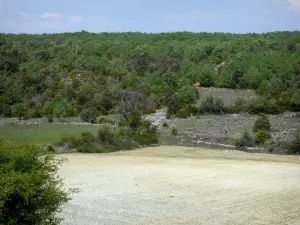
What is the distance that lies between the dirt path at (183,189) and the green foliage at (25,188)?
5.46 m

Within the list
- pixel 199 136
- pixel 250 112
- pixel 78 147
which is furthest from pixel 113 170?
pixel 250 112

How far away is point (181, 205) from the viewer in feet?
70.3

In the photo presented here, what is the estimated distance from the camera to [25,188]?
1248 cm

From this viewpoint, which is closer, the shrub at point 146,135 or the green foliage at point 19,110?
the shrub at point 146,135

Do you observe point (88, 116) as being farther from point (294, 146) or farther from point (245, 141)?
point (294, 146)

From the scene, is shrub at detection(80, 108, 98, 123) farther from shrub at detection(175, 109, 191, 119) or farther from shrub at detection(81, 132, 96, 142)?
shrub at detection(81, 132, 96, 142)

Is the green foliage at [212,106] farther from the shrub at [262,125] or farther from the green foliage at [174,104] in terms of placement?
the shrub at [262,125]

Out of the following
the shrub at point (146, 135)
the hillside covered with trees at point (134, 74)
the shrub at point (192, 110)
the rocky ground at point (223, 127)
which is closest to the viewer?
the shrub at point (146, 135)

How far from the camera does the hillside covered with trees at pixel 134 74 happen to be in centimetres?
6138

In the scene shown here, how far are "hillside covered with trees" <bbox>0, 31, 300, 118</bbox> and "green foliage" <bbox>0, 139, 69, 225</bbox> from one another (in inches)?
1680

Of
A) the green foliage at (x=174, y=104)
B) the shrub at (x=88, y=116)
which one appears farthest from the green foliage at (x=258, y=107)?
the shrub at (x=88, y=116)

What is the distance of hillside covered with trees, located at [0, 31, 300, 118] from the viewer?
61.4 meters

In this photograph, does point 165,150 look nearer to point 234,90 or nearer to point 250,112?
point 250,112

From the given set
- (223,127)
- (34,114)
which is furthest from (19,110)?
(223,127)
